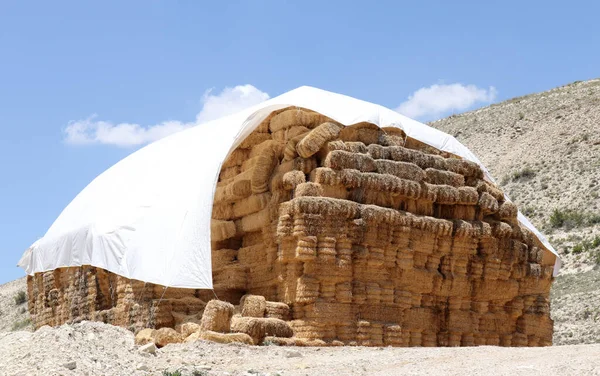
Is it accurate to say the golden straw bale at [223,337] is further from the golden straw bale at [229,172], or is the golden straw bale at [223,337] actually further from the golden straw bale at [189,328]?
the golden straw bale at [229,172]

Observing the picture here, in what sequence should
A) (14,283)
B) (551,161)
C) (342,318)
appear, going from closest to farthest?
(342,318), (551,161), (14,283)

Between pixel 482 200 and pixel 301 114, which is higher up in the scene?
pixel 301 114

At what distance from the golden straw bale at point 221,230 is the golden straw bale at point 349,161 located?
2.90 metres

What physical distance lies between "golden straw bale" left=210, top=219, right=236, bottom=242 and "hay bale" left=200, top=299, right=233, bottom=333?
11.4 feet

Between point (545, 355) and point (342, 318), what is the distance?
5.46 metres

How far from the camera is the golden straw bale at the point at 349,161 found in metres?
20.2

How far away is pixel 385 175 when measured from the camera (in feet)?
68.2

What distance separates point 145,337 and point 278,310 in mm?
2534

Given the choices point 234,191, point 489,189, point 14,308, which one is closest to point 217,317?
point 234,191

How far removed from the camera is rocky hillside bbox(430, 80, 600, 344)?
39062 millimetres

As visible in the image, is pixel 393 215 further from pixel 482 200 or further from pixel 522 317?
pixel 522 317

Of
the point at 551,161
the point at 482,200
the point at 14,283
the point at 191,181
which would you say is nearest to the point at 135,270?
the point at 191,181

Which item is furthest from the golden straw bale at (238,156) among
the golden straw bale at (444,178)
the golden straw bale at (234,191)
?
the golden straw bale at (444,178)

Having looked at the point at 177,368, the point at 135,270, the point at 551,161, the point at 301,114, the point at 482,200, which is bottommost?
the point at 177,368
